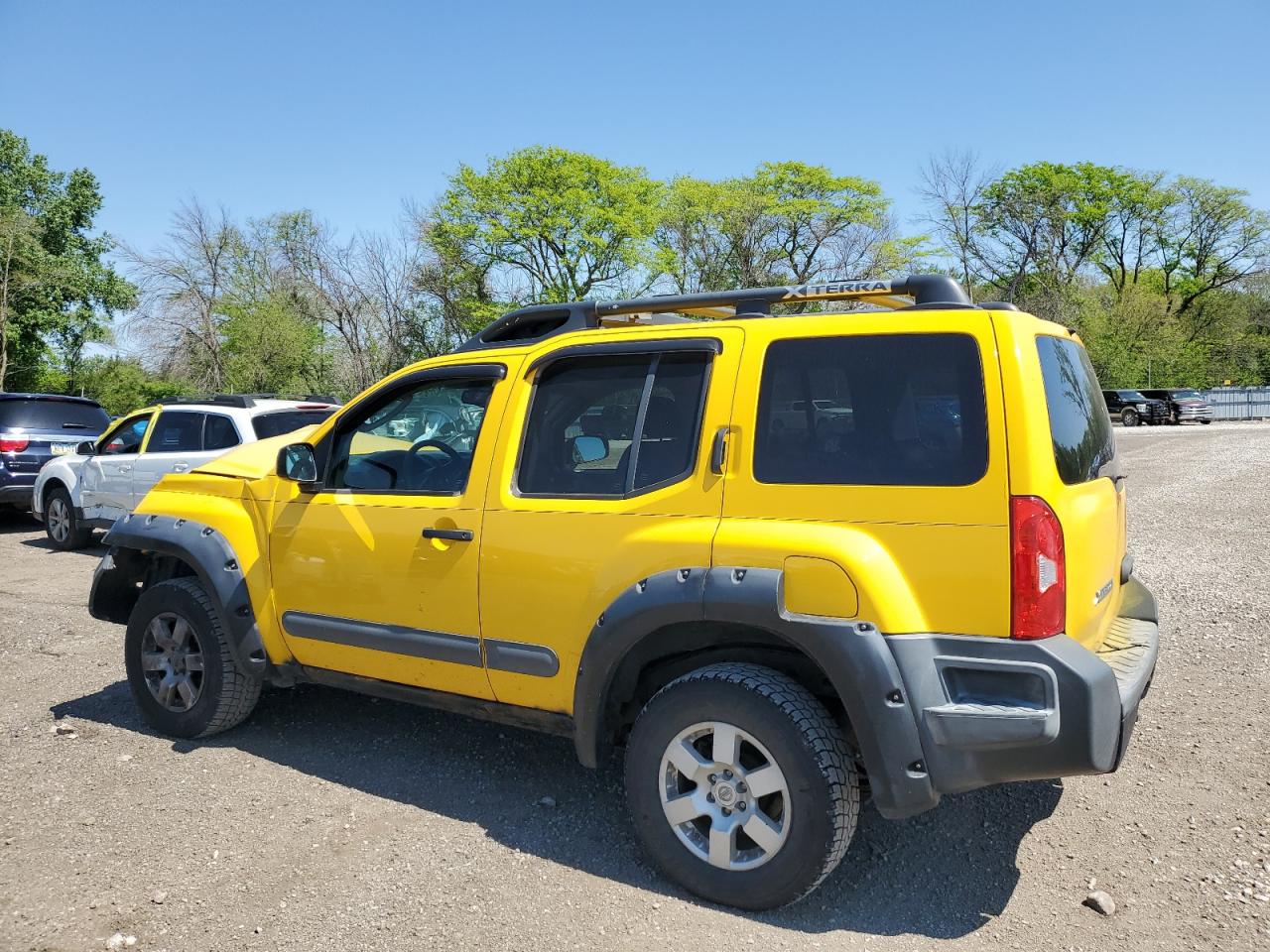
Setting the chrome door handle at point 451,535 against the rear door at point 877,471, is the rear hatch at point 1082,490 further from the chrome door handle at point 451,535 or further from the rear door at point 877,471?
the chrome door handle at point 451,535

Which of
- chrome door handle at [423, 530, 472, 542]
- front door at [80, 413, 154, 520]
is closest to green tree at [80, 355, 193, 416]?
front door at [80, 413, 154, 520]

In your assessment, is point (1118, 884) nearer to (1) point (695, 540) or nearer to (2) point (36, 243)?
(1) point (695, 540)

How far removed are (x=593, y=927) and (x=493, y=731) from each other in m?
1.79

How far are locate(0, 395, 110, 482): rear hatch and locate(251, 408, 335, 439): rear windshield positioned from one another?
3.66 meters

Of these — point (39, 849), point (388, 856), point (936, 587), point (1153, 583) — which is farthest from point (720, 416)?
point (1153, 583)

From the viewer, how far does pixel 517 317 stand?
13.0 feet

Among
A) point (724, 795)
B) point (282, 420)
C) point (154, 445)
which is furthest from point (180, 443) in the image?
point (724, 795)

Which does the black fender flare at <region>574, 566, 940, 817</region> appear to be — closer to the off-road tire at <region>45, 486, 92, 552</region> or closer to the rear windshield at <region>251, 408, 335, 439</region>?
the rear windshield at <region>251, 408, 335, 439</region>

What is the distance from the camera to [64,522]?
10.7 metres

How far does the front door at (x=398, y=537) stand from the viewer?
12.1 feet

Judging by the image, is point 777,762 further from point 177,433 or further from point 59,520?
point 59,520

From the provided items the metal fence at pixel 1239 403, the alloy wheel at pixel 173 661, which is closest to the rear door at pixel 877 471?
the alloy wheel at pixel 173 661

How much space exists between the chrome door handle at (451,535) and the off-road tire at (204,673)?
137 centimetres

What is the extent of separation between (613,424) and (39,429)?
11353 millimetres
